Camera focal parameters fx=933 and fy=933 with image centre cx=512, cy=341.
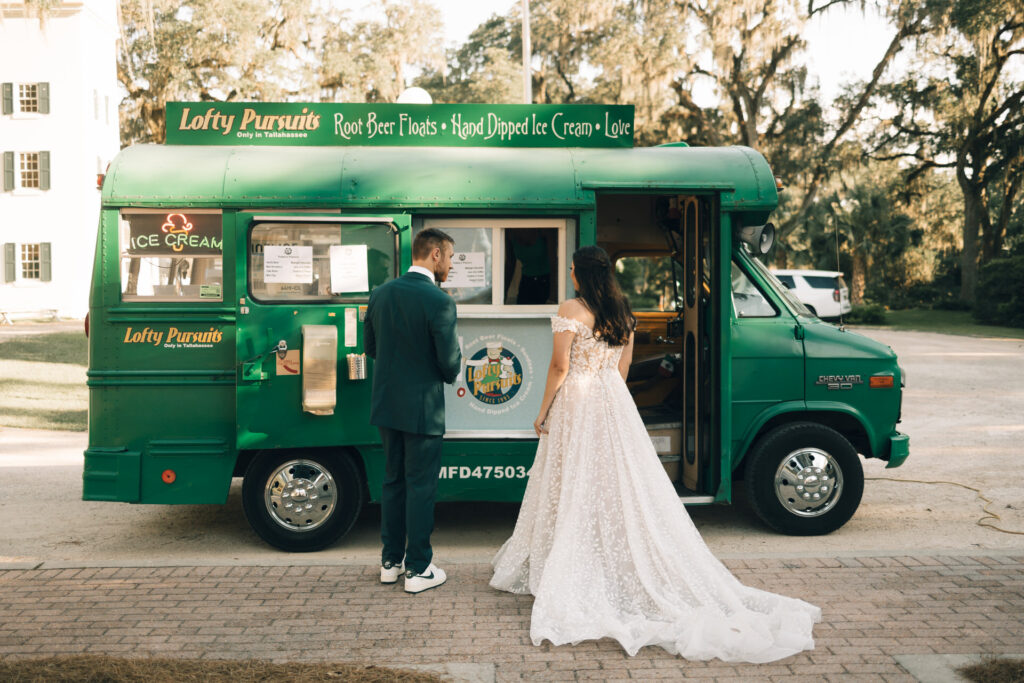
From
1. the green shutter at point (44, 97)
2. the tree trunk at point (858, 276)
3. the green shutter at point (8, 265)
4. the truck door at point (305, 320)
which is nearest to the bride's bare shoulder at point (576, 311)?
the truck door at point (305, 320)

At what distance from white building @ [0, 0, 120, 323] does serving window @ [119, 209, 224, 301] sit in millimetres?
30238

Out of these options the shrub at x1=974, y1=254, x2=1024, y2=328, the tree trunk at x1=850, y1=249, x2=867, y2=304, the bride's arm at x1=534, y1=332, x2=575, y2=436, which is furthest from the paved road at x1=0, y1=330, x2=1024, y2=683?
the tree trunk at x1=850, y1=249, x2=867, y2=304

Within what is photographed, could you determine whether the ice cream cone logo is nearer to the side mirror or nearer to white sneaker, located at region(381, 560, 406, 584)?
white sneaker, located at region(381, 560, 406, 584)

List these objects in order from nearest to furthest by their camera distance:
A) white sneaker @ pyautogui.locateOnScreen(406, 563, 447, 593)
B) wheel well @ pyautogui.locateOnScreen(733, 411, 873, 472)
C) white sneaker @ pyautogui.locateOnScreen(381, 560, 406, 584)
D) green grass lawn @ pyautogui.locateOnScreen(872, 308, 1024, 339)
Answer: white sneaker @ pyautogui.locateOnScreen(406, 563, 447, 593)
white sneaker @ pyautogui.locateOnScreen(381, 560, 406, 584)
wheel well @ pyautogui.locateOnScreen(733, 411, 873, 472)
green grass lawn @ pyautogui.locateOnScreen(872, 308, 1024, 339)

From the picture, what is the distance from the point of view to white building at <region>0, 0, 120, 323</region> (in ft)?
110

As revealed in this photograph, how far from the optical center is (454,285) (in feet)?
21.2

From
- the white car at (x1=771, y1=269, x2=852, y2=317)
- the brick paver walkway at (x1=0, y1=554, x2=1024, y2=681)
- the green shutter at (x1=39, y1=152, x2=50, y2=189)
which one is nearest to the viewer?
the brick paver walkway at (x1=0, y1=554, x2=1024, y2=681)

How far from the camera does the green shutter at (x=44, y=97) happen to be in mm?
33656

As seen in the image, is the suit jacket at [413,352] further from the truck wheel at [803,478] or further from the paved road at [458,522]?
the truck wheel at [803,478]

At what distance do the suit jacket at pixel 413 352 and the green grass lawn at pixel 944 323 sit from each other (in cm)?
2629

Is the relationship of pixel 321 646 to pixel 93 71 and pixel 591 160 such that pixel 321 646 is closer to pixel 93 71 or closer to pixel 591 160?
pixel 591 160

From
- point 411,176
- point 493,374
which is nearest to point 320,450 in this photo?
point 493,374

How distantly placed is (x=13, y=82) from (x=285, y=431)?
33.7 metres

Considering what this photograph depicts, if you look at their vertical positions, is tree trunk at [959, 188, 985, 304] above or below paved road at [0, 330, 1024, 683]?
above
